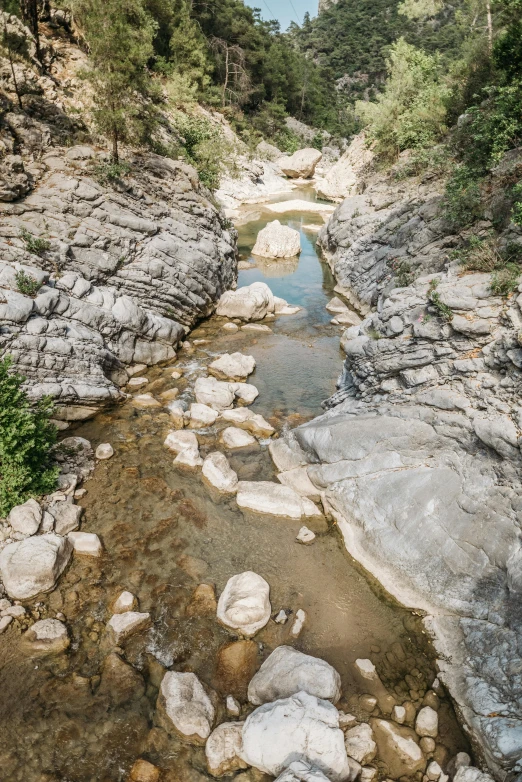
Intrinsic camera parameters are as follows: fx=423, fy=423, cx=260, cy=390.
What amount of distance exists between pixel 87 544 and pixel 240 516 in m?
3.32

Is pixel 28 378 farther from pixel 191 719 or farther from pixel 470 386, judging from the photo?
pixel 470 386

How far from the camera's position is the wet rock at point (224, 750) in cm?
577

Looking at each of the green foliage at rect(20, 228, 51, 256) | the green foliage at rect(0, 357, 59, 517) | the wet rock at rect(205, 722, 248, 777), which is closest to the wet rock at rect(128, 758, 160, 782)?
the wet rock at rect(205, 722, 248, 777)

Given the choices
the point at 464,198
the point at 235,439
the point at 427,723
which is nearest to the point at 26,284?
the point at 235,439

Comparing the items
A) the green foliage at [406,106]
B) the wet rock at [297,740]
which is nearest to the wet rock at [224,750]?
the wet rock at [297,740]

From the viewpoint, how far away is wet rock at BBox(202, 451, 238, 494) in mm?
10523

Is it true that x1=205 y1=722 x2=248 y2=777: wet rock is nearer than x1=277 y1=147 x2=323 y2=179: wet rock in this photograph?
Yes

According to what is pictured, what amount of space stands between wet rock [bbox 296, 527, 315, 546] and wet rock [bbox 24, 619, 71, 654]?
4.77 metres

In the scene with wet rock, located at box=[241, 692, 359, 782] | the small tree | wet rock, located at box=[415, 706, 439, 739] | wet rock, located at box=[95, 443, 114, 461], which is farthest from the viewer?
the small tree

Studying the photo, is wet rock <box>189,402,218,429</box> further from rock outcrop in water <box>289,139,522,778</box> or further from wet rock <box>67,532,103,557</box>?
wet rock <box>67,532,103,557</box>

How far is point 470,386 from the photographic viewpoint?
357 inches

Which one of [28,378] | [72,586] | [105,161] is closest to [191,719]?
[72,586]

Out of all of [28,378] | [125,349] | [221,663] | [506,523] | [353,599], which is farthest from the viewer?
[125,349]

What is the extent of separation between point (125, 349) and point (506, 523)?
1218 cm
